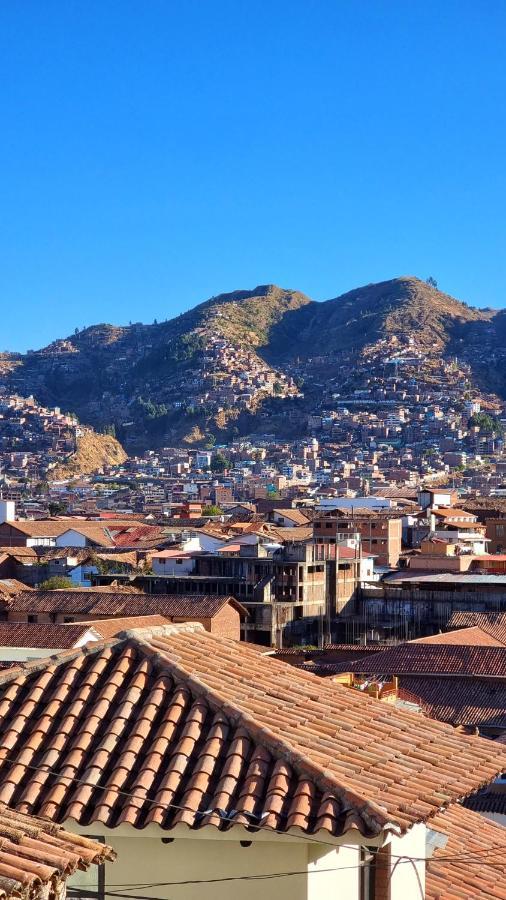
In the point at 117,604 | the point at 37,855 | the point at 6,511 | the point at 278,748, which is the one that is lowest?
the point at 117,604

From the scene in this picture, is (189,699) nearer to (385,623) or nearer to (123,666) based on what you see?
(123,666)

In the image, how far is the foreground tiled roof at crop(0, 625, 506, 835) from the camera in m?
5.21

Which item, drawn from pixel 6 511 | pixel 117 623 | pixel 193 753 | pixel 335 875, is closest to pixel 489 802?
pixel 335 875

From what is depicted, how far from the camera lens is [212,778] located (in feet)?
17.7

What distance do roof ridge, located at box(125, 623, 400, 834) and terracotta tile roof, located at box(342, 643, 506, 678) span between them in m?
18.7

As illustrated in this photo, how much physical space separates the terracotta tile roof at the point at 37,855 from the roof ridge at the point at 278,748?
85 cm

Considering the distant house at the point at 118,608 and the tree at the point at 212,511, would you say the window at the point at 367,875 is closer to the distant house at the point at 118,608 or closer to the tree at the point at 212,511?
the distant house at the point at 118,608

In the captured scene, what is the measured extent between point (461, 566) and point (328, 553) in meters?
5.75

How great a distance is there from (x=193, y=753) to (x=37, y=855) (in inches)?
46.3

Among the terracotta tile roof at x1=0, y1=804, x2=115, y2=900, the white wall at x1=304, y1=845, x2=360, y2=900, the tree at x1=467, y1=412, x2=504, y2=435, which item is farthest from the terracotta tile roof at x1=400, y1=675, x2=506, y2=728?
the tree at x1=467, y1=412, x2=504, y2=435

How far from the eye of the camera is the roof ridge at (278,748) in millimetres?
5098

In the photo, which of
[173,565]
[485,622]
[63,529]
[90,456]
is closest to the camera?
[485,622]

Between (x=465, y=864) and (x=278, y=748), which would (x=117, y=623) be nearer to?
(x=465, y=864)

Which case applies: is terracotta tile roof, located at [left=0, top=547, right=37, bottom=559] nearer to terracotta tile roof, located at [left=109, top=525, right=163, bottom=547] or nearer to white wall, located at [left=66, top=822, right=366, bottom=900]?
terracotta tile roof, located at [left=109, top=525, right=163, bottom=547]
